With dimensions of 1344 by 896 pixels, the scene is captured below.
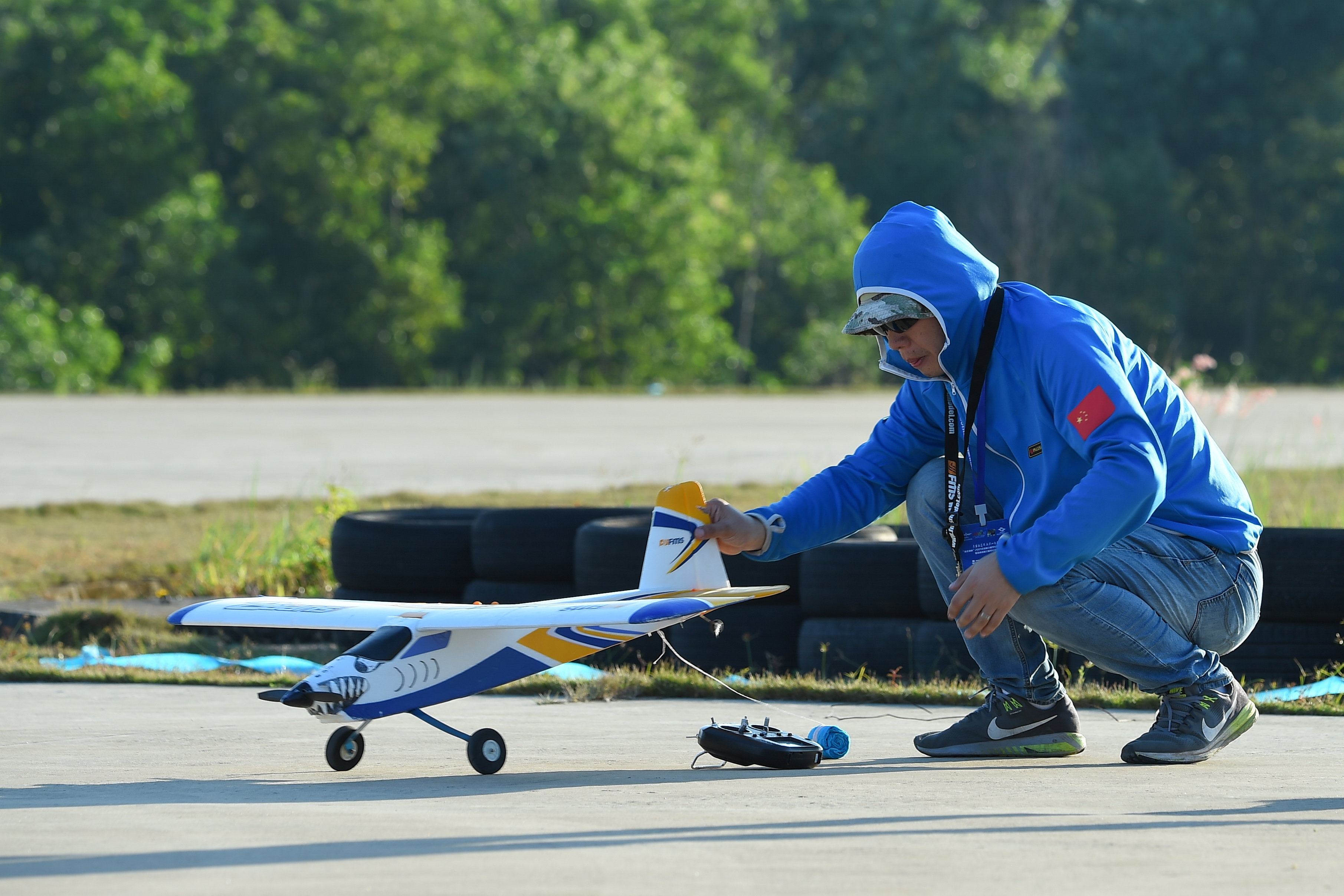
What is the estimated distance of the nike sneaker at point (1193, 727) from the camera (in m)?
4.95

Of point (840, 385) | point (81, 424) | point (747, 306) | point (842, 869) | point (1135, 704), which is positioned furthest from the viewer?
point (747, 306)

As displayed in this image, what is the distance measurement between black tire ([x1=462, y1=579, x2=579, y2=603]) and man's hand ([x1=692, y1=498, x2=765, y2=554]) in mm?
3065

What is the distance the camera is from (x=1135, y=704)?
254 inches

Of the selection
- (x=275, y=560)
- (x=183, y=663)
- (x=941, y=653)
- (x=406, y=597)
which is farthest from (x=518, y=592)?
(x=275, y=560)

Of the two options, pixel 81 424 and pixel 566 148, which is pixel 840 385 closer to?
pixel 566 148

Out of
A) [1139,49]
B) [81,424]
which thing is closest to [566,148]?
[1139,49]

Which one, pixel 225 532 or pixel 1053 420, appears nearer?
pixel 1053 420

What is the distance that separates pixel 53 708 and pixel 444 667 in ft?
8.05

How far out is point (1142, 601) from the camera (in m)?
4.78

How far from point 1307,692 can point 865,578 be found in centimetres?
193

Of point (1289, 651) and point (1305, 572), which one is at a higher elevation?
point (1305, 572)

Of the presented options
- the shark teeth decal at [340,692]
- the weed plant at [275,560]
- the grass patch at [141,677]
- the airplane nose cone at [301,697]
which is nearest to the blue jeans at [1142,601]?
the shark teeth decal at [340,692]

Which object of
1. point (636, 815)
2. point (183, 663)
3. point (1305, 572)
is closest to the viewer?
point (636, 815)

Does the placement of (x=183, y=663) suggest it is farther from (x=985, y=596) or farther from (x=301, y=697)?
(x=985, y=596)
